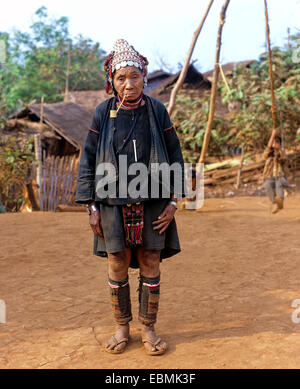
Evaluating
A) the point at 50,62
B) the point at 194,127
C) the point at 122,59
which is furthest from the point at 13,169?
the point at 50,62

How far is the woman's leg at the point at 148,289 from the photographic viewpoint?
2.59 metres

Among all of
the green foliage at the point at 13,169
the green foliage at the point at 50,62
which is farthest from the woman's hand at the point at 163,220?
the green foliage at the point at 50,62

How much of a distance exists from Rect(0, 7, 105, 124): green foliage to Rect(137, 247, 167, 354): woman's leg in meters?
22.4

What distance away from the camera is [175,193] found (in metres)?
2.63

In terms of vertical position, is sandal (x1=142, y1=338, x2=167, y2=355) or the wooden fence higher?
the wooden fence

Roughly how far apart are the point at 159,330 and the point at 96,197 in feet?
3.36

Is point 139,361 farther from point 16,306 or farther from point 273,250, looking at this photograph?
point 273,250

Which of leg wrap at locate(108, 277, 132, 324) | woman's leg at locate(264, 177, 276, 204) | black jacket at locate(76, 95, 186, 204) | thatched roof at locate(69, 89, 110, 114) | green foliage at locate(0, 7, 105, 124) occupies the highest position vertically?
green foliage at locate(0, 7, 105, 124)

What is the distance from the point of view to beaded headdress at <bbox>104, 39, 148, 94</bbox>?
2500 mm

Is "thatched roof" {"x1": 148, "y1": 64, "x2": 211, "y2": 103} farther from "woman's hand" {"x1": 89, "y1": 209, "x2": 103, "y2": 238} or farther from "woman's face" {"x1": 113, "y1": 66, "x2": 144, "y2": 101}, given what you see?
"woman's hand" {"x1": 89, "y1": 209, "x2": 103, "y2": 238}

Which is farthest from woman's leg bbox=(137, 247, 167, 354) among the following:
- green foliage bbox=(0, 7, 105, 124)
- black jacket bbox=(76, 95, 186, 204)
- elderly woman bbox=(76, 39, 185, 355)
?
green foliage bbox=(0, 7, 105, 124)

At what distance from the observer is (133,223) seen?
2.53 meters

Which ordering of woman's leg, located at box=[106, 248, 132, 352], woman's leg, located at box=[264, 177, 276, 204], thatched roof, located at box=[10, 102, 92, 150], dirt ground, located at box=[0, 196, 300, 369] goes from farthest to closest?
1. thatched roof, located at box=[10, 102, 92, 150]
2. woman's leg, located at box=[264, 177, 276, 204]
3. woman's leg, located at box=[106, 248, 132, 352]
4. dirt ground, located at box=[0, 196, 300, 369]

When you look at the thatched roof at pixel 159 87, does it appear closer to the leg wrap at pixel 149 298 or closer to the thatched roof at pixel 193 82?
the thatched roof at pixel 193 82
